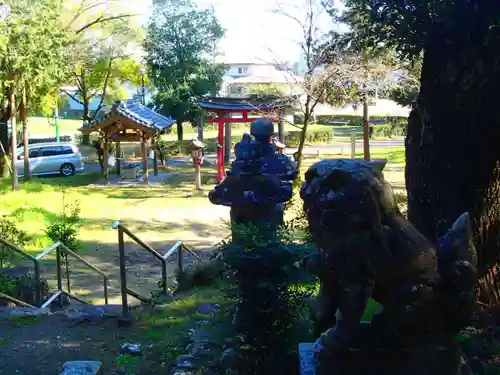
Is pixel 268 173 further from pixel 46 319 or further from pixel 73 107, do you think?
pixel 73 107

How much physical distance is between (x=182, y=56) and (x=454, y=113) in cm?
2511

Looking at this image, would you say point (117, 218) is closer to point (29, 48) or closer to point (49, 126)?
point (29, 48)

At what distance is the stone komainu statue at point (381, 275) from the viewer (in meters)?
2.86

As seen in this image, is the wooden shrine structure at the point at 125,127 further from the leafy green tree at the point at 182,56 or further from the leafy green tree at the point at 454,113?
the leafy green tree at the point at 454,113

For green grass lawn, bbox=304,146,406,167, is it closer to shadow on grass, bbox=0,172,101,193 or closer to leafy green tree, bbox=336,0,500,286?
shadow on grass, bbox=0,172,101,193

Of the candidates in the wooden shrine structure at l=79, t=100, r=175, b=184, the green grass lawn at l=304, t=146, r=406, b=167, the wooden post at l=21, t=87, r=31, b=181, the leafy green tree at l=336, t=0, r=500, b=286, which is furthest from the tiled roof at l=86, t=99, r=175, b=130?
the leafy green tree at l=336, t=0, r=500, b=286

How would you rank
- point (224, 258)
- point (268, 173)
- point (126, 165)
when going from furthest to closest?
point (126, 165)
point (268, 173)
point (224, 258)

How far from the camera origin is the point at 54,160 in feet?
78.8

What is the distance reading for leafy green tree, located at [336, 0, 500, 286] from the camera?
16.7 feet

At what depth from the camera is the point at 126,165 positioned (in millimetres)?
22375

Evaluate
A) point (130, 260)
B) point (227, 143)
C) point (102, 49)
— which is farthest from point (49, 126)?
point (130, 260)

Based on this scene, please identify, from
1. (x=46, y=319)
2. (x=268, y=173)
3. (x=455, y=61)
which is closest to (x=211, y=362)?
(x=268, y=173)

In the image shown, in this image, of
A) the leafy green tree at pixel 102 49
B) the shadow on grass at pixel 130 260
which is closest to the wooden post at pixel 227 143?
the leafy green tree at pixel 102 49

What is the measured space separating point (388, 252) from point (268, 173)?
2.34 m
